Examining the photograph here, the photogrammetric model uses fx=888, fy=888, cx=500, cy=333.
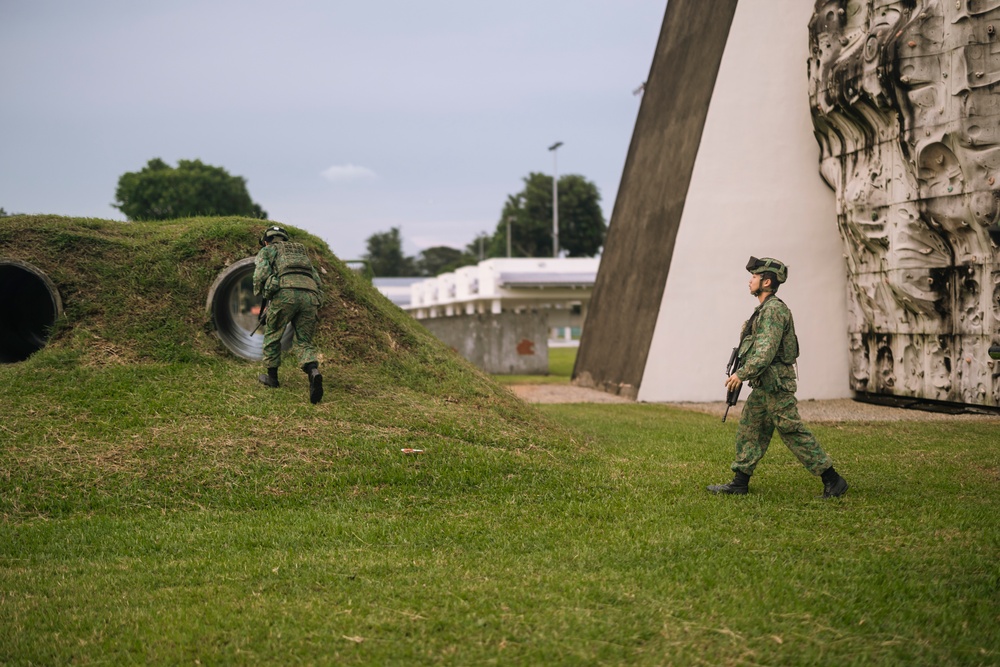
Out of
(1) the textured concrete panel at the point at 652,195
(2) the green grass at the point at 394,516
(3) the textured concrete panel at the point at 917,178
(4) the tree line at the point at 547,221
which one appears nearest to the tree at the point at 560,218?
(4) the tree line at the point at 547,221

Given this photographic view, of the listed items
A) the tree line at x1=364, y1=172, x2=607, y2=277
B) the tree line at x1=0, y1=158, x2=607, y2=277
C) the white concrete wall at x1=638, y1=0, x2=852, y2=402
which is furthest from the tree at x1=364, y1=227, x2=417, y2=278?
the white concrete wall at x1=638, y1=0, x2=852, y2=402

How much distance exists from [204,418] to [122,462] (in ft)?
3.56

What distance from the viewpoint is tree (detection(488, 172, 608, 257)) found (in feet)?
247

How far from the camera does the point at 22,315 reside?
1289 centimetres

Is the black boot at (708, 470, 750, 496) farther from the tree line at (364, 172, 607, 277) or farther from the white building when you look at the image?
the tree line at (364, 172, 607, 277)

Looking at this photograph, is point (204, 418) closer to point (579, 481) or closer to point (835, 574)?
point (579, 481)

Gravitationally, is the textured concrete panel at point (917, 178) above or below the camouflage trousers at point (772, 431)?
above

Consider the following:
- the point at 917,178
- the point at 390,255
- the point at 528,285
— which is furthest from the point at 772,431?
the point at 390,255

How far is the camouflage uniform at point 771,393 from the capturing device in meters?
7.48

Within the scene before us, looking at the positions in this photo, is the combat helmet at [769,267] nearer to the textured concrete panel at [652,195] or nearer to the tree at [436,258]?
the textured concrete panel at [652,195]

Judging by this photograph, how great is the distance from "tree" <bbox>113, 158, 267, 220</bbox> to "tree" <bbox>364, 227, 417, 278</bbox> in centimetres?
4449

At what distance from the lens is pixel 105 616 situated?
4.98 meters

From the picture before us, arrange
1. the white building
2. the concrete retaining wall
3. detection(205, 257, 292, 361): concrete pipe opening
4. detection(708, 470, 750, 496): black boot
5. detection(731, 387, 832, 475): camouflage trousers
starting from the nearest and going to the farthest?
detection(731, 387, 832, 475): camouflage trousers, detection(708, 470, 750, 496): black boot, detection(205, 257, 292, 361): concrete pipe opening, the concrete retaining wall, the white building

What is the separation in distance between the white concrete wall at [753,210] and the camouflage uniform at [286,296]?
344 inches
